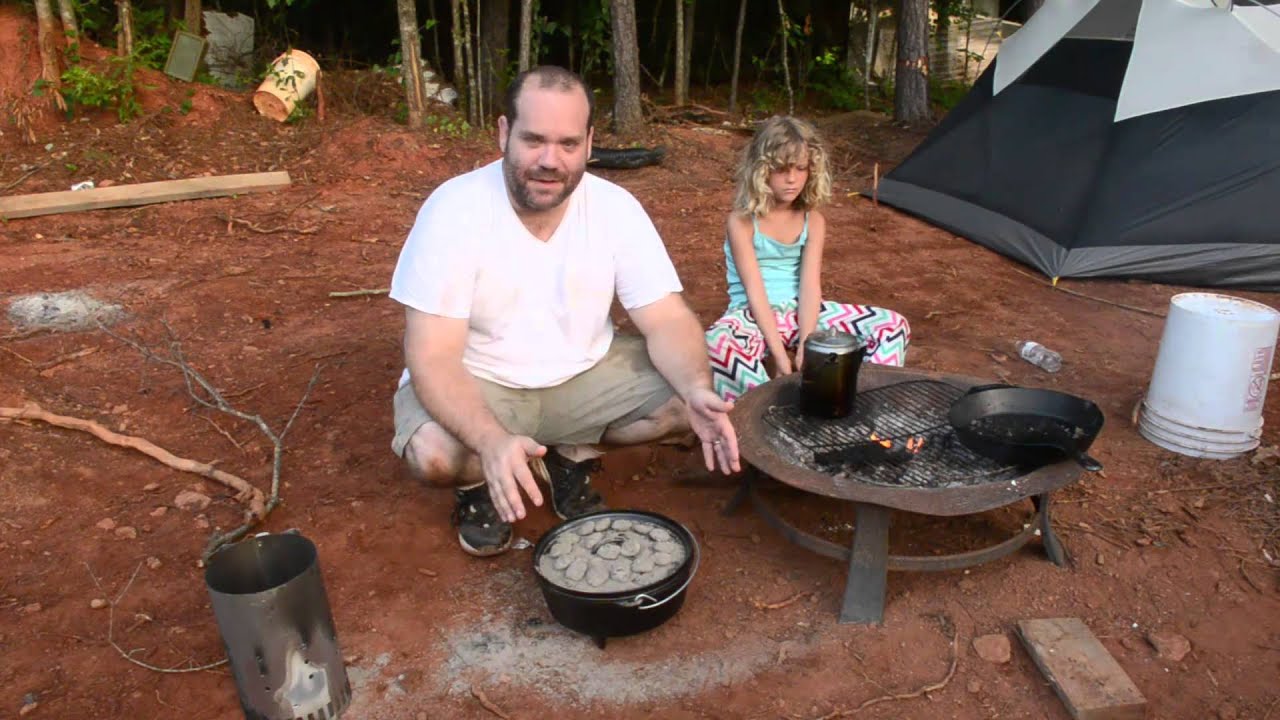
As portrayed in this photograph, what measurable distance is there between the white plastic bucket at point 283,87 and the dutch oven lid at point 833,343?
638 centimetres

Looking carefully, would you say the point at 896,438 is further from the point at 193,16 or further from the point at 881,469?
the point at 193,16

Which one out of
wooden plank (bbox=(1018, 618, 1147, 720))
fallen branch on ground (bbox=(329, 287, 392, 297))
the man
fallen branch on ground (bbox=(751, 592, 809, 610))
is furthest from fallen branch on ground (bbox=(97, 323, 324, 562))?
wooden plank (bbox=(1018, 618, 1147, 720))

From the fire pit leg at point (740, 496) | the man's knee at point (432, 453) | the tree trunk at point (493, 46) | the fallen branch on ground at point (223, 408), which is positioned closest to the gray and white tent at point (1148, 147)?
the fire pit leg at point (740, 496)

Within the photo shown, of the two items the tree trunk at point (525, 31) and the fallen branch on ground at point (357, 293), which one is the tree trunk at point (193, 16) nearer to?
the tree trunk at point (525, 31)

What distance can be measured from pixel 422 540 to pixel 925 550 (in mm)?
1616

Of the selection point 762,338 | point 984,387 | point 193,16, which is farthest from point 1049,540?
point 193,16

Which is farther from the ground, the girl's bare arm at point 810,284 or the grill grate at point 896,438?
the girl's bare arm at point 810,284

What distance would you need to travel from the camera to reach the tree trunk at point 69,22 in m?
7.40

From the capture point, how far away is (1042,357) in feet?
14.8

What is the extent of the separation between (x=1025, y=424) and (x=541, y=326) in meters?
1.47

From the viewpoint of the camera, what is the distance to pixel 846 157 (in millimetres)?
8438

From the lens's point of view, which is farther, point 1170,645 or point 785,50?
point 785,50

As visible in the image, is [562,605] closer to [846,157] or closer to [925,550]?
[925,550]

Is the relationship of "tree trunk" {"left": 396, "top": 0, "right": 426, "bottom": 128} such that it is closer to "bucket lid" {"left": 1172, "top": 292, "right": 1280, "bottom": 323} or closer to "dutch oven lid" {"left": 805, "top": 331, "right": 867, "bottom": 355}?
"dutch oven lid" {"left": 805, "top": 331, "right": 867, "bottom": 355}
